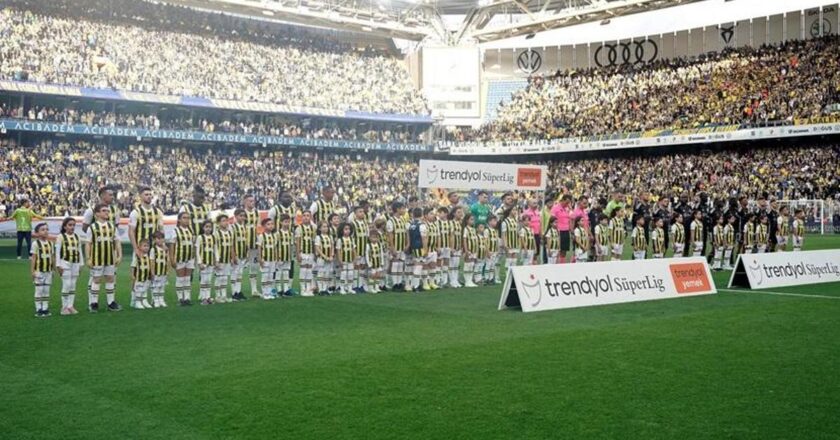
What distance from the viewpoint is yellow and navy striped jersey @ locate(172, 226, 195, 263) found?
13.3m

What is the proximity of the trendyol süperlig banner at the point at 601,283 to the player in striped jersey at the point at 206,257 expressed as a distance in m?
5.07

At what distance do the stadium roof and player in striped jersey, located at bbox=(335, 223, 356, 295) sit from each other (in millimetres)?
33384

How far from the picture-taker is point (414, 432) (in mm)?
5883

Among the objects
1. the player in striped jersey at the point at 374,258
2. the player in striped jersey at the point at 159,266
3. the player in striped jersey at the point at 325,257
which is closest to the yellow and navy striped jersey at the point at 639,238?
the player in striped jersey at the point at 374,258

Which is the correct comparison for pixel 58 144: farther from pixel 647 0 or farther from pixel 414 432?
pixel 414 432

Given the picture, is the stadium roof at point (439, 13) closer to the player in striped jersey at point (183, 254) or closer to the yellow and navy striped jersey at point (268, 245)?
the yellow and navy striped jersey at point (268, 245)

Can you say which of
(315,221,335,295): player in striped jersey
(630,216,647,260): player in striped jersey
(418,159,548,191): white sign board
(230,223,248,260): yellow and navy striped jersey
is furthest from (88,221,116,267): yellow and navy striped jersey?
(630,216,647,260): player in striped jersey

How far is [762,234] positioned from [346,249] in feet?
40.6

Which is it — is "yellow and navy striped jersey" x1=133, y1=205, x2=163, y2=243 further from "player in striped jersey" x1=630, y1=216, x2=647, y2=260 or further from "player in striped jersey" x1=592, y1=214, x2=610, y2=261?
"player in striped jersey" x1=630, y1=216, x2=647, y2=260

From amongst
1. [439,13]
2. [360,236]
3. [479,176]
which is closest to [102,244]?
[360,236]

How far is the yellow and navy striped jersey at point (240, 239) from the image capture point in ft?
46.9

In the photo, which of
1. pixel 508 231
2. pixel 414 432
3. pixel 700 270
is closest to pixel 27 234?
pixel 508 231

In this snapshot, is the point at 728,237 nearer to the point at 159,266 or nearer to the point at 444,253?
the point at 444,253

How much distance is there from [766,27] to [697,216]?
35326mm
